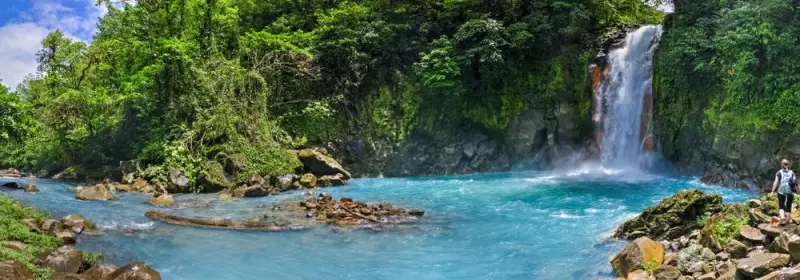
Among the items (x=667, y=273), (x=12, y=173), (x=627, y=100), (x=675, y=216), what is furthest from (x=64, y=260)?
(x=12, y=173)

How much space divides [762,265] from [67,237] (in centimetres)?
1280

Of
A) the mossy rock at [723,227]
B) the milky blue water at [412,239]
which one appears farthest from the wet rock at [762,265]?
the milky blue water at [412,239]

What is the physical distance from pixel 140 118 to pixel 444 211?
57.8 feet

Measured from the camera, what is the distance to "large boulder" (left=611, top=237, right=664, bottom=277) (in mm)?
9492

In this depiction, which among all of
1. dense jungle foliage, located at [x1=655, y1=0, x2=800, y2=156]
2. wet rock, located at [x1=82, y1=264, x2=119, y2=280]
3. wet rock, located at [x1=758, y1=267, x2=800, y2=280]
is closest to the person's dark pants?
wet rock, located at [x1=758, y1=267, x2=800, y2=280]

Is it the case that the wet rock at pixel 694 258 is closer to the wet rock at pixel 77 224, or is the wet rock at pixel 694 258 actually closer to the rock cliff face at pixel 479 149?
the wet rock at pixel 77 224

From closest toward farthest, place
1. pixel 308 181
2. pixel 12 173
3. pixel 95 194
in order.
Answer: pixel 95 194, pixel 308 181, pixel 12 173

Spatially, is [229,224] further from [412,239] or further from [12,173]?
[12,173]

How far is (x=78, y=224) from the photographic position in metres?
13.2

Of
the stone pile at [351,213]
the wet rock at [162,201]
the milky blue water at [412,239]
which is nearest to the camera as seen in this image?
the milky blue water at [412,239]

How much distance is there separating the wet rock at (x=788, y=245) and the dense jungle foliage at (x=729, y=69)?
1159 cm

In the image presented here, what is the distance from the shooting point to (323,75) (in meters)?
29.5

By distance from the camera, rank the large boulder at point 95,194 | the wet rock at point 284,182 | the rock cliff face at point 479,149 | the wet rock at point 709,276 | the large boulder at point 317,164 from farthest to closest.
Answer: the rock cliff face at point 479,149
the large boulder at point 317,164
the wet rock at point 284,182
the large boulder at point 95,194
the wet rock at point 709,276

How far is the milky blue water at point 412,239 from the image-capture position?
10.7 m
